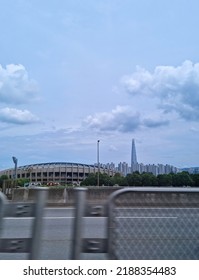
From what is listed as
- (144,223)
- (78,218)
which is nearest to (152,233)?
(144,223)

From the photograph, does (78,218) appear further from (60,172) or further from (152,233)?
(60,172)

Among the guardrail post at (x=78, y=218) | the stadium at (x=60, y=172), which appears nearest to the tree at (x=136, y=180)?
the guardrail post at (x=78, y=218)

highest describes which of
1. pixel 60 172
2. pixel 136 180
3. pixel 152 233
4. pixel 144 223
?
pixel 60 172

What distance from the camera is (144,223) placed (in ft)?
10.6

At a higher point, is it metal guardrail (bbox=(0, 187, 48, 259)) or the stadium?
the stadium

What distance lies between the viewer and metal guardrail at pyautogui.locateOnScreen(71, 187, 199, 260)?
3.10m

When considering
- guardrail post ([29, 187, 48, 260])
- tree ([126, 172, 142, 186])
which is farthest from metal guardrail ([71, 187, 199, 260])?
tree ([126, 172, 142, 186])

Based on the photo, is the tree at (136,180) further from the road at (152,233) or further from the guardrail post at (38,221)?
the guardrail post at (38,221)

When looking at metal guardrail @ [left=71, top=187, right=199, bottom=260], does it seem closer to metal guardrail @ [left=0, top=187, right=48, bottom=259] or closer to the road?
the road

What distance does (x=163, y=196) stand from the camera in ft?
10.6

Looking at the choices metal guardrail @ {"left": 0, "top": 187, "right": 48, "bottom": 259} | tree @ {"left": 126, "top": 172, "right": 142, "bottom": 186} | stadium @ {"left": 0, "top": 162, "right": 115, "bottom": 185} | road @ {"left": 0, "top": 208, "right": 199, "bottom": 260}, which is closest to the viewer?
metal guardrail @ {"left": 0, "top": 187, "right": 48, "bottom": 259}

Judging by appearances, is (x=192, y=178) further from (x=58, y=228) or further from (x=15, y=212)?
(x=15, y=212)
